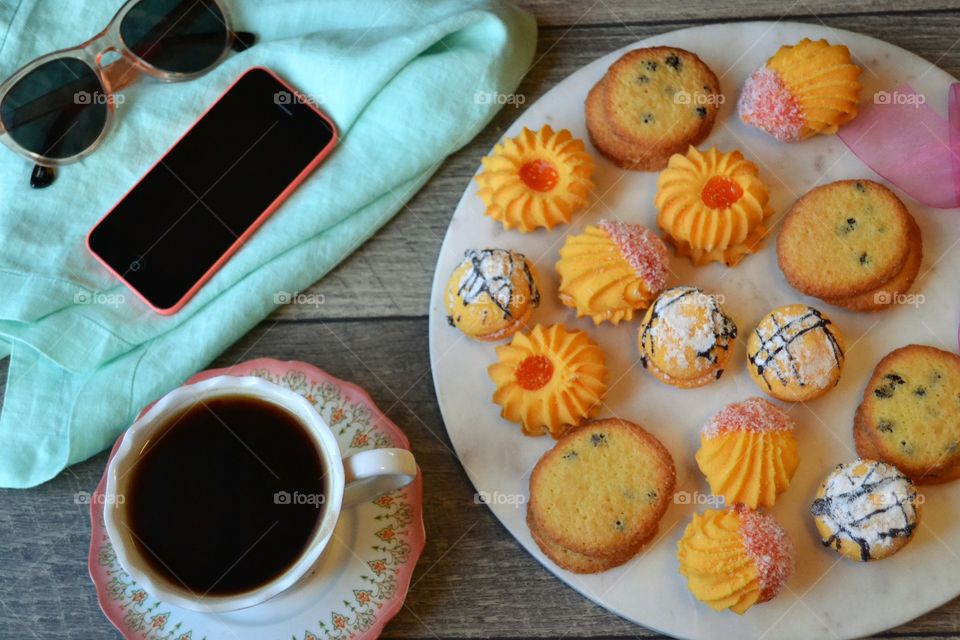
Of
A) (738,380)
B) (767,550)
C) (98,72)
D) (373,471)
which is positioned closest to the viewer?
(373,471)

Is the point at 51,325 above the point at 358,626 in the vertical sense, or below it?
above

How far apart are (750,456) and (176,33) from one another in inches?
35.3

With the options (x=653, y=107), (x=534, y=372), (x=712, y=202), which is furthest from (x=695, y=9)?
(x=534, y=372)

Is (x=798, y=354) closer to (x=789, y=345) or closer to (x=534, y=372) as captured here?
(x=789, y=345)

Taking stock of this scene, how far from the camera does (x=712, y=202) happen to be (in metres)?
1.13

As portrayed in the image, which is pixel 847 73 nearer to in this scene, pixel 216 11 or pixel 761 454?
pixel 761 454

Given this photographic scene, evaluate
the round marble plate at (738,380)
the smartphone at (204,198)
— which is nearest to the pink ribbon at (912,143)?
the round marble plate at (738,380)

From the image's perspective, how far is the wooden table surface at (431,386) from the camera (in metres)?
1.14

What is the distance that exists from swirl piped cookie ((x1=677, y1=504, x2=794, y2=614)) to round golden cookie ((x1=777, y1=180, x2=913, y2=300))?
0.94ft

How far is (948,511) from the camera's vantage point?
3.54 ft

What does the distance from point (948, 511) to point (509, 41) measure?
2.50 feet

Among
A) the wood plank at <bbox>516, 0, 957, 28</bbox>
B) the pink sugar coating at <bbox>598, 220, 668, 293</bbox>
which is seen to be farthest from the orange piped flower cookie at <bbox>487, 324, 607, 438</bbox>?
the wood plank at <bbox>516, 0, 957, 28</bbox>

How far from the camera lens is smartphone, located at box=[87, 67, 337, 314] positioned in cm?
119

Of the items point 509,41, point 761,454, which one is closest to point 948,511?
point 761,454
